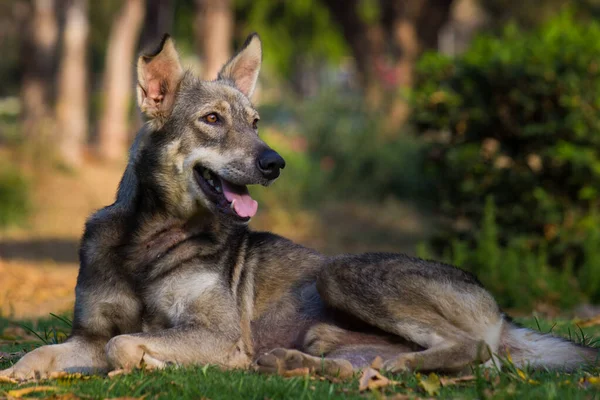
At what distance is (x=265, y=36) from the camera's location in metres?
40.8

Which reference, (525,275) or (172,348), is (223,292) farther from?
(525,275)

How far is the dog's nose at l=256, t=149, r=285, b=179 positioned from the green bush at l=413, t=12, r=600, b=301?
525 cm

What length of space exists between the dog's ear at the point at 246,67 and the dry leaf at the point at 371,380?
287 centimetres

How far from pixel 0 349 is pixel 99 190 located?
48.7 feet

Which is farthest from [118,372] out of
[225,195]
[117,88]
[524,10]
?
[524,10]

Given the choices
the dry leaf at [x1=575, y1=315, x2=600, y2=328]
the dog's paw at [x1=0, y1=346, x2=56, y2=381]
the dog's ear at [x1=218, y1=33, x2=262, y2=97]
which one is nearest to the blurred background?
the dog's ear at [x1=218, y1=33, x2=262, y2=97]

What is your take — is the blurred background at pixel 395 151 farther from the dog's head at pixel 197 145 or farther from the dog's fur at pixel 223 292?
the dog's fur at pixel 223 292

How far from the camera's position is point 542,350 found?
18.7 feet

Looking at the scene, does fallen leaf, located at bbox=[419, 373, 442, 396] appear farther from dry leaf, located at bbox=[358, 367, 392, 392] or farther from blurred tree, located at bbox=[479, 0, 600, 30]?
blurred tree, located at bbox=[479, 0, 600, 30]

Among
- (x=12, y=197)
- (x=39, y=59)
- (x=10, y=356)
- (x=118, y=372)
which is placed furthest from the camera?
(x=39, y=59)

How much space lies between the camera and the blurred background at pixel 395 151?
1063 centimetres

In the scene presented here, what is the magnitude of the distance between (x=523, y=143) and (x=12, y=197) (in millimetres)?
11274

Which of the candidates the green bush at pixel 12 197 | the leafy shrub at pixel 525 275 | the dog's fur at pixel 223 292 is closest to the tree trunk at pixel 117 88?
the green bush at pixel 12 197

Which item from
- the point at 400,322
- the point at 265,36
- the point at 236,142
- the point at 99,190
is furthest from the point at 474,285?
the point at 265,36
